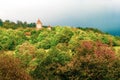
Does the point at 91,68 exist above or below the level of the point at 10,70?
below

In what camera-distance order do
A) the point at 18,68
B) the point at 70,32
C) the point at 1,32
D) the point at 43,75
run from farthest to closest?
the point at 1,32
the point at 70,32
the point at 43,75
the point at 18,68

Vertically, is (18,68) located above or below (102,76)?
above

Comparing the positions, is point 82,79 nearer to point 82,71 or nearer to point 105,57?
point 82,71

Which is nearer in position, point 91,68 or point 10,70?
point 10,70

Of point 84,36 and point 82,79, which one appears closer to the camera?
point 82,79

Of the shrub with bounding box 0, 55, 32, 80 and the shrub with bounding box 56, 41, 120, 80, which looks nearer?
the shrub with bounding box 0, 55, 32, 80

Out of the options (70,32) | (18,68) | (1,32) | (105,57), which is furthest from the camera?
(1,32)

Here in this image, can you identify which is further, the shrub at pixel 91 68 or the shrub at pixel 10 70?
the shrub at pixel 91 68

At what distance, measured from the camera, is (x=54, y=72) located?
77.9 m

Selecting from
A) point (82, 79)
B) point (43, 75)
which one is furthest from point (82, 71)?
point (43, 75)

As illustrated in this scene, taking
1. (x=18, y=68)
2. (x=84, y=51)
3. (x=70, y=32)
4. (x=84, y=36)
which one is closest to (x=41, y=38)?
(x=70, y=32)

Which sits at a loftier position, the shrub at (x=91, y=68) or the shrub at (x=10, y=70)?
the shrub at (x=10, y=70)

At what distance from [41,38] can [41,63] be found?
88.3 metres

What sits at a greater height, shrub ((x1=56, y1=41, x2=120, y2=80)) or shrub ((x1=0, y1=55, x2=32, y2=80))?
shrub ((x1=0, y1=55, x2=32, y2=80))
